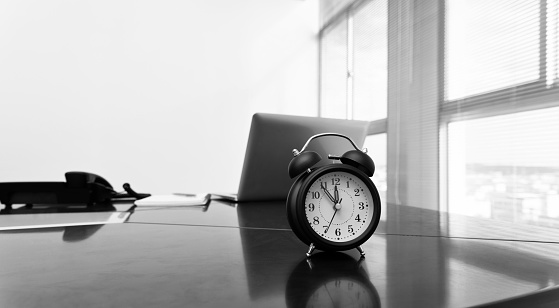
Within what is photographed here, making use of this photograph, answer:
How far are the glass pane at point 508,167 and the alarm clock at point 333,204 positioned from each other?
1906 mm

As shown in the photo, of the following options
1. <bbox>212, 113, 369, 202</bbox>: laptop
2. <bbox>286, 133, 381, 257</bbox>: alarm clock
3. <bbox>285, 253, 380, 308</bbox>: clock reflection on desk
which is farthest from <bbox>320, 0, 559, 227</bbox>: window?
<bbox>285, 253, 380, 308</bbox>: clock reflection on desk

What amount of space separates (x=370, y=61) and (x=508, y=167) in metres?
1.61

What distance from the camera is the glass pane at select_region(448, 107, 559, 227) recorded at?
2.08 metres

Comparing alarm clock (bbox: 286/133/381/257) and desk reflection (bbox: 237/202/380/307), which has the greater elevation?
alarm clock (bbox: 286/133/381/257)

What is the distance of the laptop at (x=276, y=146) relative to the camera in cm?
136

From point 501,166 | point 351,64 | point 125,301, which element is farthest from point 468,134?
point 125,301

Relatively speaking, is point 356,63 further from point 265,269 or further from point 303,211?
point 265,269

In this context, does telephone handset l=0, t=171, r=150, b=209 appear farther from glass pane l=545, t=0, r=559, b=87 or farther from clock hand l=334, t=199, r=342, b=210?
glass pane l=545, t=0, r=559, b=87

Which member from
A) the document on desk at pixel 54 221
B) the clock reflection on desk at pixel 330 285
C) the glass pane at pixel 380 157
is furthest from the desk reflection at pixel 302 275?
the glass pane at pixel 380 157

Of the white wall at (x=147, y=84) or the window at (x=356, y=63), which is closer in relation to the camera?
the window at (x=356, y=63)

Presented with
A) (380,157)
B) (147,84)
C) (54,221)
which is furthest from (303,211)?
(147,84)

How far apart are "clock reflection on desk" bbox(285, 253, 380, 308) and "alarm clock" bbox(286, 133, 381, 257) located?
38 millimetres

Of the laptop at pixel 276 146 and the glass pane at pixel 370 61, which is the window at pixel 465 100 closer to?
the glass pane at pixel 370 61

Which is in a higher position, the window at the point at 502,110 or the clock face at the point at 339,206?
the window at the point at 502,110
